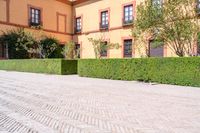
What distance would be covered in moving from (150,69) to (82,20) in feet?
65.1

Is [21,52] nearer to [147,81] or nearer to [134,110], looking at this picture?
[147,81]

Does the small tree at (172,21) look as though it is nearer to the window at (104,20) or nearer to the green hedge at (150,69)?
the green hedge at (150,69)

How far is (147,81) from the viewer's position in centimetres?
1542

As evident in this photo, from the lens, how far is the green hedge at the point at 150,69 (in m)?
13.4

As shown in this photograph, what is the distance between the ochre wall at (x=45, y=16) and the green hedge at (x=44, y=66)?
5.02m

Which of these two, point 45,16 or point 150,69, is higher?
point 45,16

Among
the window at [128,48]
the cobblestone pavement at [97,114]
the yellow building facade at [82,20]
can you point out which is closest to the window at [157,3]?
the yellow building facade at [82,20]

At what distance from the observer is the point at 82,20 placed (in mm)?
33250

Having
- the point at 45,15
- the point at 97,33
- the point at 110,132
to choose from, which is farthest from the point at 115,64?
the point at 45,15

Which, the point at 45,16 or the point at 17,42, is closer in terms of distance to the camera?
the point at 17,42

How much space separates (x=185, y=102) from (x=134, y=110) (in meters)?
2.42

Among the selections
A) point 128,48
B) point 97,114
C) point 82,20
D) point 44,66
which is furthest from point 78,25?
point 97,114

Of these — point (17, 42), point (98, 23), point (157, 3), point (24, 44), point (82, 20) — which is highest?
point (82, 20)

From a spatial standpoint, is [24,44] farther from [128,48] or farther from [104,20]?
[128,48]
